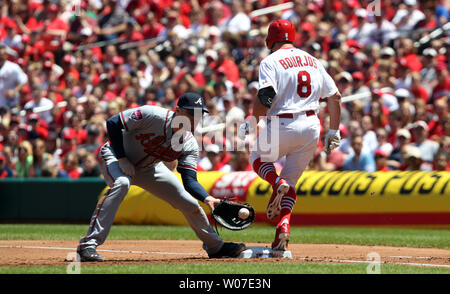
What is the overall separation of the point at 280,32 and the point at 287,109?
0.82 metres

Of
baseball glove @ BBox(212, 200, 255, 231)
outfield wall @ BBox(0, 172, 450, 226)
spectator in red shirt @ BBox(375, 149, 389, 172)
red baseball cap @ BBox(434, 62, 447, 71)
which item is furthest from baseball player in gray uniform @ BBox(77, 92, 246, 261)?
red baseball cap @ BBox(434, 62, 447, 71)

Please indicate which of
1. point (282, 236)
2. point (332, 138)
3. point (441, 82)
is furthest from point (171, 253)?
point (441, 82)

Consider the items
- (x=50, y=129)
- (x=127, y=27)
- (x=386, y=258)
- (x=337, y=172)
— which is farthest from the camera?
(x=127, y=27)

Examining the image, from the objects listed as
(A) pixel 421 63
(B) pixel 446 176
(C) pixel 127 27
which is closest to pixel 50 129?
(C) pixel 127 27

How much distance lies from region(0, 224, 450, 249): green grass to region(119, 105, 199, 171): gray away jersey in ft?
11.0

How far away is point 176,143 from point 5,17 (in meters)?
15.8

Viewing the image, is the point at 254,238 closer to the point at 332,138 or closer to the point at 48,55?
the point at 332,138

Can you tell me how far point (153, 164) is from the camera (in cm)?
789

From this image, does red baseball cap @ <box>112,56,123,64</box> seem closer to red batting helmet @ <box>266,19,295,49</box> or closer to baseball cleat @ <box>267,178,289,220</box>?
red batting helmet @ <box>266,19,295,49</box>

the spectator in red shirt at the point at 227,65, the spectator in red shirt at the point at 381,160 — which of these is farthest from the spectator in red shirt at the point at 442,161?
the spectator in red shirt at the point at 227,65

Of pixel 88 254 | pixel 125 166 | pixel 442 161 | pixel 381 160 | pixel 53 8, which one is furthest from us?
pixel 53 8

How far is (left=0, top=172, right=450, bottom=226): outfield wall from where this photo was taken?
12.2 meters
